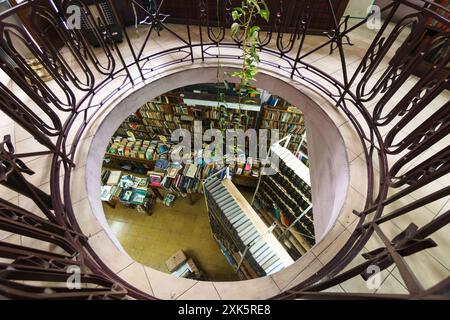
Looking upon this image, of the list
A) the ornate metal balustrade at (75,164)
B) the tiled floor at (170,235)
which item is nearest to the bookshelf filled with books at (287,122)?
the ornate metal balustrade at (75,164)

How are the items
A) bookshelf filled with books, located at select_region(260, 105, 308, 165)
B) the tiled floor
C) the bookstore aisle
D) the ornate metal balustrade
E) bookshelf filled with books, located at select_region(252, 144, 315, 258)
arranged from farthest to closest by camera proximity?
the tiled floor → bookshelf filled with books, located at select_region(260, 105, 308, 165) → the bookstore aisle → bookshelf filled with books, located at select_region(252, 144, 315, 258) → the ornate metal balustrade

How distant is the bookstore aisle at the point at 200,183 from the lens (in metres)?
3.91

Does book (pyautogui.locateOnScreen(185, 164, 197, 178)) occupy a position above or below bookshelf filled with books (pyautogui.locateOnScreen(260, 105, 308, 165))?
below

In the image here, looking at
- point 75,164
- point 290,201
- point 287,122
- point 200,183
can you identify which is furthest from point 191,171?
point 75,164

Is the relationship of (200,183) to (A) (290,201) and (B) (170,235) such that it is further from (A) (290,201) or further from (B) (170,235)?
(A) (290,201)

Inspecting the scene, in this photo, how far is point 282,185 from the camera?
4148 millimetres

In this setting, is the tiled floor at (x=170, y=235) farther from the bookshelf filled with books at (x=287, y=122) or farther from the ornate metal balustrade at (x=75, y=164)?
the ornate metal balustrade at (x=75, y=164)

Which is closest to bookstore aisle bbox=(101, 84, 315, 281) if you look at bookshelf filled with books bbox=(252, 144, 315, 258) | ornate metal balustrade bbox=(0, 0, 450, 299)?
bookshelf filled with books bbox=(252, 144, 315, 258)

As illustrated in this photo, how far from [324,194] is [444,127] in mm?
1193

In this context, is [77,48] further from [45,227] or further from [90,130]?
[45,227]

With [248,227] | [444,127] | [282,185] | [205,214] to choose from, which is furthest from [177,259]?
[444,127]

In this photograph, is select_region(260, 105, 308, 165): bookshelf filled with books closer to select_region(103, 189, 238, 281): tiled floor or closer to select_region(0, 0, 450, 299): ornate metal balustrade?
select_region(0, 0, 450, 299): ornate metal balustrade

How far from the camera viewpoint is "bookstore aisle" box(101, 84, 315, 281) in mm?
3910

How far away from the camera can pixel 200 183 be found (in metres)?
5.01
